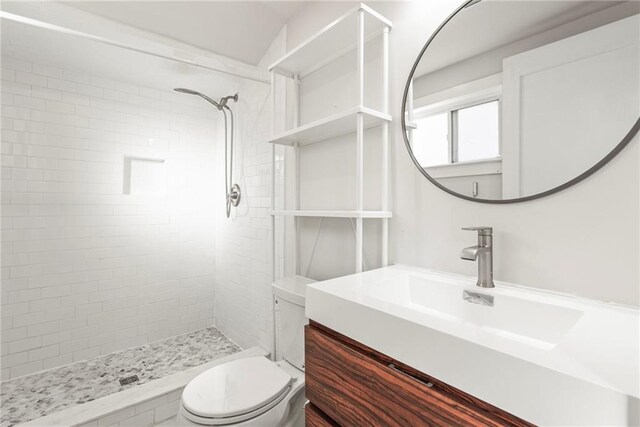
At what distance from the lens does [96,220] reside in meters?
2.34

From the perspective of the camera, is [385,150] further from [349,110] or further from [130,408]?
[130,408]

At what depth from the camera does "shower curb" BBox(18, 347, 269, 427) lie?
1.43 metres

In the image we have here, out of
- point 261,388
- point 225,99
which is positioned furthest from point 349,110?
point 225,99

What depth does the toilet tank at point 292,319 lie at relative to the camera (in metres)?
1.43

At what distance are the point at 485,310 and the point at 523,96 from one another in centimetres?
66

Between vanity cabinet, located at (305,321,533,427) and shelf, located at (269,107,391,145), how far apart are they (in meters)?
0.82

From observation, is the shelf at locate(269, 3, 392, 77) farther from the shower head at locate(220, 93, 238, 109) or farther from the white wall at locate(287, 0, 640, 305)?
the shower head at locate(220, 93, 238, 109)

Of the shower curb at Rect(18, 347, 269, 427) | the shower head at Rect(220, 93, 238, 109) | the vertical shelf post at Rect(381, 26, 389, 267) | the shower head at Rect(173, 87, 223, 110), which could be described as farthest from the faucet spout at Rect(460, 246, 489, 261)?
the shower head at Rect(173, 87, 223, 110)

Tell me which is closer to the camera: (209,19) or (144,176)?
(209,19)

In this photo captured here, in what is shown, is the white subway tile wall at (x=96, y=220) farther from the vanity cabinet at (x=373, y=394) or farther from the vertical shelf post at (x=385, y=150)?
the vanity cabinet at (x=373, y=394)

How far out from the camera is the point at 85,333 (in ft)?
7.51

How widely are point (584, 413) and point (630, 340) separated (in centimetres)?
27

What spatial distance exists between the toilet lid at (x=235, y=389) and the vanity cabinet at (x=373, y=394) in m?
0.35

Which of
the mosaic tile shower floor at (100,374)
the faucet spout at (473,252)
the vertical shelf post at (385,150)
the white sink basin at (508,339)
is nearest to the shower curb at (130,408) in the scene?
the mosaic tile shower floor at (100,374)
